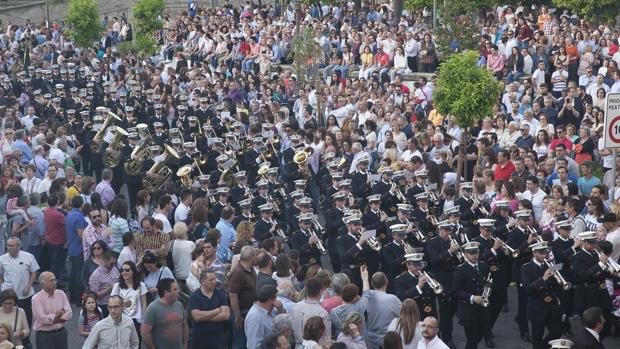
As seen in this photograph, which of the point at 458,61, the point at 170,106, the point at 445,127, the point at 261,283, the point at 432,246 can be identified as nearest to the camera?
the point at 261,283

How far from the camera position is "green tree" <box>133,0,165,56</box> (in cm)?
4066

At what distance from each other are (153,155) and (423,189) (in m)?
5.29

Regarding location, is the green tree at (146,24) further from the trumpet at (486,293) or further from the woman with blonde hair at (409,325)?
the woman with blonde hair at (409,325)

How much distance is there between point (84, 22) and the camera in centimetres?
4288

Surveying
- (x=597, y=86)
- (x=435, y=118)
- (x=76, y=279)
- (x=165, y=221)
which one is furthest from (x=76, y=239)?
(x=597, y=86)

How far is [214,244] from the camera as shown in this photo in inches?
619

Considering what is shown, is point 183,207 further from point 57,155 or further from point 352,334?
point 352,334

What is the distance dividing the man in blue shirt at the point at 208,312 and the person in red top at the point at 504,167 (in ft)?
26.8

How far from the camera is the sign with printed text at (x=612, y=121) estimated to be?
17328mm

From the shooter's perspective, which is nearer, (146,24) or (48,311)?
(48,311)

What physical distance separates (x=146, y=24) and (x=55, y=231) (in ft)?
75.9

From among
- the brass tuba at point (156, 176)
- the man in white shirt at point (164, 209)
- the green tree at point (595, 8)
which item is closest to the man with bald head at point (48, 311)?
the man in white shirt at point (164, 209)

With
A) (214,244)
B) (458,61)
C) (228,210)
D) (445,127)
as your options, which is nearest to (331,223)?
(228,210)

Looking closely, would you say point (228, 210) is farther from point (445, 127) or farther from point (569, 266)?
point (445, 127)
